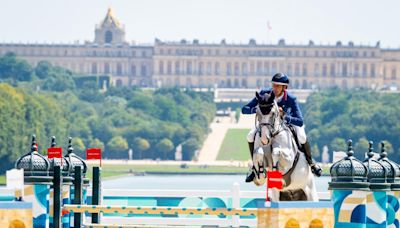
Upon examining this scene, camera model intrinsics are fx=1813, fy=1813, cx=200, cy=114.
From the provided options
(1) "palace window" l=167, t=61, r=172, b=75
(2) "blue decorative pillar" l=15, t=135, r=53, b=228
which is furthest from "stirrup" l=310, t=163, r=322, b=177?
(1) "palace window" l=167, t=61, r=172, b=75

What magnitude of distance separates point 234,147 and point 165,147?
6258mm

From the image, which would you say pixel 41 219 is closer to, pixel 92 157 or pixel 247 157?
pixel 92 157

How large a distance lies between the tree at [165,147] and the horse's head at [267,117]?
98669 millimetres

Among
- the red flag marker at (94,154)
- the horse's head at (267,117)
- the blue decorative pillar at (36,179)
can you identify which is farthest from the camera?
the red flag marker at (94,154)

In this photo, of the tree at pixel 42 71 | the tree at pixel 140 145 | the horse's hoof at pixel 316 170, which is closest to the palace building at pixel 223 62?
the tree at pixel 42 71

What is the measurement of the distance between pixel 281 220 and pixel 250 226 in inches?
224

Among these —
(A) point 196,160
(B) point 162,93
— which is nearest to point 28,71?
(B) point 162,93

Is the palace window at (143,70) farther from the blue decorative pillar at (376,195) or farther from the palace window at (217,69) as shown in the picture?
the blue decorative pillar at (376,195)

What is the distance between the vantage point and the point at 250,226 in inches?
739

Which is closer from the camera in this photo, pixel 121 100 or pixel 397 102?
pixel 397 102

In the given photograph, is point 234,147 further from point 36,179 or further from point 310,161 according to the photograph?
point 310,161

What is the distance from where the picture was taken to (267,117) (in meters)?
14.8

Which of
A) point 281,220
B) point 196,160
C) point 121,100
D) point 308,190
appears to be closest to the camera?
point 281,220

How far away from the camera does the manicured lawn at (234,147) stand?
114m
